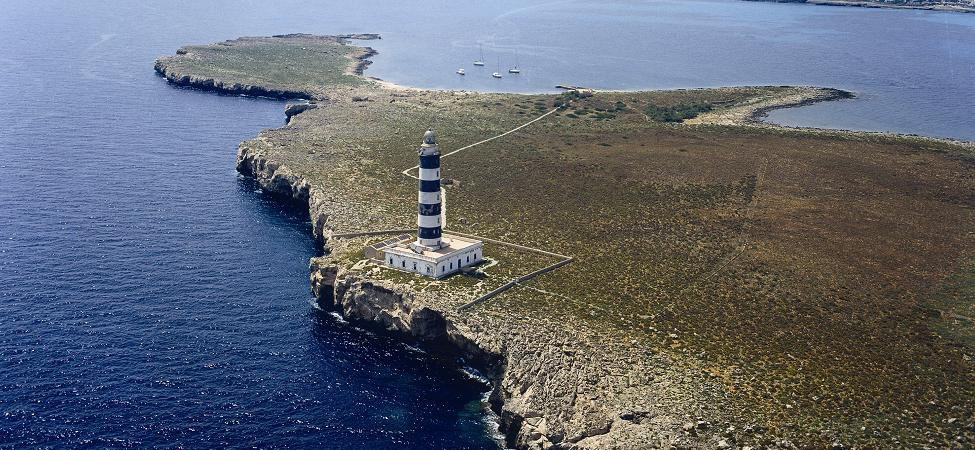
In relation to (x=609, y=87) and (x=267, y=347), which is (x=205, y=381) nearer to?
(x=267, y=347)

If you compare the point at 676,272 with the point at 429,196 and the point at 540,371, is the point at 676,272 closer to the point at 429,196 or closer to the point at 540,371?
the point at 540,371

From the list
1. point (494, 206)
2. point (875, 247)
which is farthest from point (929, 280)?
point (494, 206)

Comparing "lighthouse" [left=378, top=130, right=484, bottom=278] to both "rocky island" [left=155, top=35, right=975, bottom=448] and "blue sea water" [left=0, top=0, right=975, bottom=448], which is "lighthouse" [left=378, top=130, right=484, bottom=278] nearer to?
"rocky island" [left=155, top=35, right=975, bottom=448]

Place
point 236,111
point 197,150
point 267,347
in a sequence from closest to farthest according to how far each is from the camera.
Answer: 1. point 267,347
2. point 197,150
3. point 236,111

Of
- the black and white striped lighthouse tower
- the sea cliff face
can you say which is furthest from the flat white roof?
the sea cliff face

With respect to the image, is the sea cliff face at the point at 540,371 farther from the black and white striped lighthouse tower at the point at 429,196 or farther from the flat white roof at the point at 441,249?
the black and white striped lighthouse tower at the point at 429,196

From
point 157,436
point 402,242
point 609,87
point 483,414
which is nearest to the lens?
point 157,436

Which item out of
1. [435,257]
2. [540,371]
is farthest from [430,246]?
[540,371]
